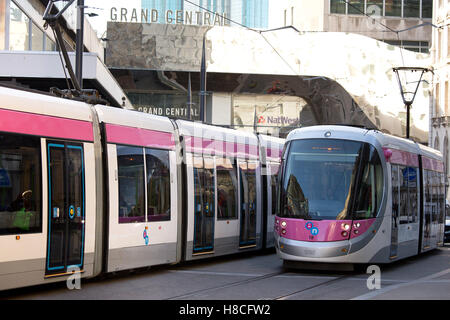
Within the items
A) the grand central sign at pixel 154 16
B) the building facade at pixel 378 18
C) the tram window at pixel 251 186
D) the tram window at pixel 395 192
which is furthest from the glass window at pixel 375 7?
the tram window at pixel 395 192

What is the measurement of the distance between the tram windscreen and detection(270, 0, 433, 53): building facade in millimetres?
57411

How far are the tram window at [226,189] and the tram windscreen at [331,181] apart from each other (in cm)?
176

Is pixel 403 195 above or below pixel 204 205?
above

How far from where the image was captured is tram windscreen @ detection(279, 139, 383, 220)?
15180mm

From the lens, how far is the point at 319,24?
75.7 m

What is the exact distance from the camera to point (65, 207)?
11688mm

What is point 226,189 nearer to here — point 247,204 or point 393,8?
point 247,204

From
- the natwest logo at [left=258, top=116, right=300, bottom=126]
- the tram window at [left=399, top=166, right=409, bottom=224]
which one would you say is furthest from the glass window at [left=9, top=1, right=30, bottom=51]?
the natwest logo at [left=258, top=116, right=300, bottom=126]

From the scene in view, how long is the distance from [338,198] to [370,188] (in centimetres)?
81

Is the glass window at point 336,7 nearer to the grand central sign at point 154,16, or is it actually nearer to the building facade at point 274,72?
the building facade at point 274,72

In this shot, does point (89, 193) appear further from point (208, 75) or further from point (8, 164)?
point (208, 75)

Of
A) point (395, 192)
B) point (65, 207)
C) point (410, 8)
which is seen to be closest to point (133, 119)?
point (65, 207)
